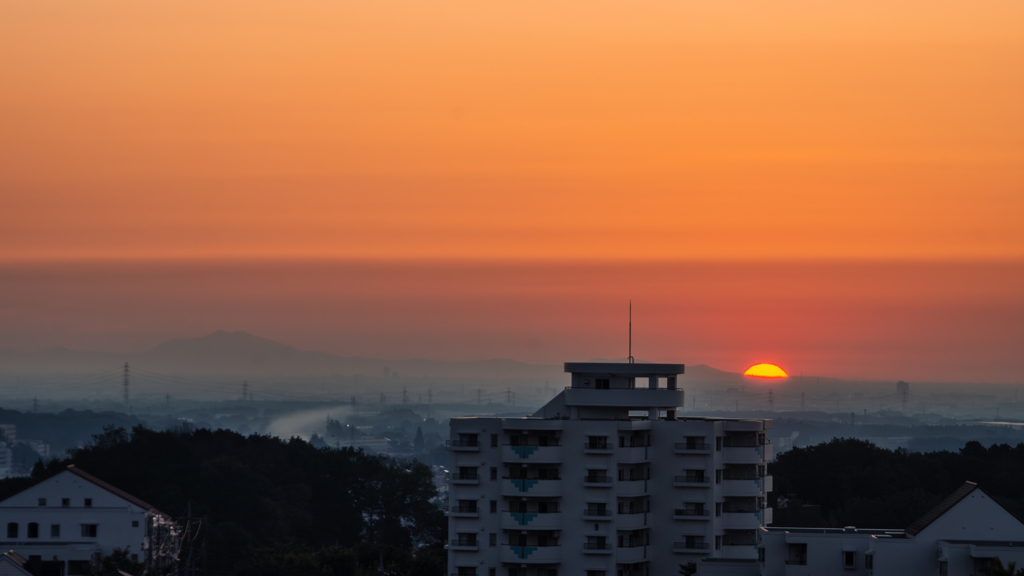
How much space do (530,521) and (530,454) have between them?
358 centimetres

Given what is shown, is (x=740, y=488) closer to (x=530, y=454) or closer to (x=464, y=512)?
(x=530, y=454)

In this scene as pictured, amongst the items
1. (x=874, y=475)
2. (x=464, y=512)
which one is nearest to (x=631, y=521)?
(x=464, y=512)

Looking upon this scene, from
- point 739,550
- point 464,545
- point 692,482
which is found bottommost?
point 739,550

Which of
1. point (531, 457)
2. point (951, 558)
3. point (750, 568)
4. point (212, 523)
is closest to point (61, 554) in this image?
point (212, 523)

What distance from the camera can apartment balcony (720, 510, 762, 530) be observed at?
69812 mm

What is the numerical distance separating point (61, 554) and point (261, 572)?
1374cm

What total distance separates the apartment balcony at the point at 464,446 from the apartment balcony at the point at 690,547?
12.1m

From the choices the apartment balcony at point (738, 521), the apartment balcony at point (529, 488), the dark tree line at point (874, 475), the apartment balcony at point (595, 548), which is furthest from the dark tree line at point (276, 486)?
the apartment balcony at point (738, 521)

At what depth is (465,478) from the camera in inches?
2712

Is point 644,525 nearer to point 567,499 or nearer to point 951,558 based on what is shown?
point 567,499

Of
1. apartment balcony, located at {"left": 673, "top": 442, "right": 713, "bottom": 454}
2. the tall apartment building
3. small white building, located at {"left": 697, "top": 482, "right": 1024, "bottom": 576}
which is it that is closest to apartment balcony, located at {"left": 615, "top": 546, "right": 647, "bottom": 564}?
the tall apartment building

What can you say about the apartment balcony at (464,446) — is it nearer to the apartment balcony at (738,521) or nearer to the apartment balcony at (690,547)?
the apartment balcony at (690,547)

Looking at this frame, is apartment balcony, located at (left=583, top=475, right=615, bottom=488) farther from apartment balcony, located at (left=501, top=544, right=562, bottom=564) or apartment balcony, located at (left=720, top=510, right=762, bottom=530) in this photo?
apartment balcony, located at (left=720, top=510, right=762, bottom=530)

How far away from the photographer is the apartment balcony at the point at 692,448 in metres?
69.4
